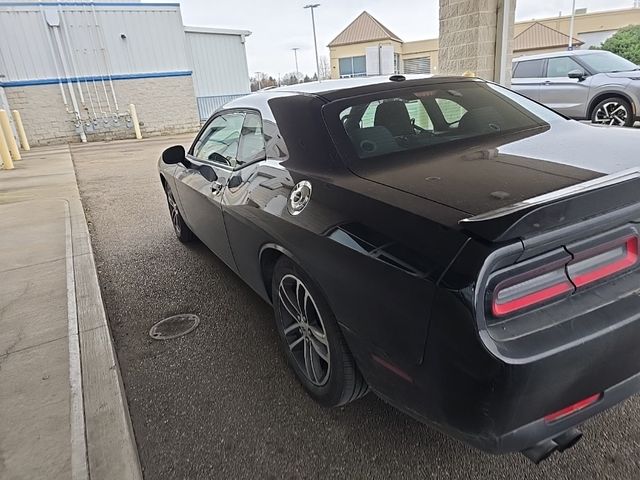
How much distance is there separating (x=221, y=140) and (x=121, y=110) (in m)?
19.0

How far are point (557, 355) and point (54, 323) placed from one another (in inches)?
122

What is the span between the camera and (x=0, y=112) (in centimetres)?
1190

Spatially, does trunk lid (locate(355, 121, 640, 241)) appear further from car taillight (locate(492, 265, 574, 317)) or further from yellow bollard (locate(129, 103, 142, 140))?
yellow bollard (locate(129, 103, 142, 140))

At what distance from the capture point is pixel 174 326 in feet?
10.5

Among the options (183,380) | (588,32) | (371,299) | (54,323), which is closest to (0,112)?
(54,323)

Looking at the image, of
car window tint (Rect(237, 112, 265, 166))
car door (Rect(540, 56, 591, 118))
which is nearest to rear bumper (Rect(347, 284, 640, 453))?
car window tint (Rect(237, 112, 265, 166))

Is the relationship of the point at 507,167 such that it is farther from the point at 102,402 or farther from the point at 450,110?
the point at 102,402

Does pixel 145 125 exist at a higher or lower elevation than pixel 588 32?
lower

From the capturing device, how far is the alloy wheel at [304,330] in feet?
6.99

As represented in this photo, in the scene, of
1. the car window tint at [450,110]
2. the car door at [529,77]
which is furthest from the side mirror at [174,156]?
the car door at [529,77]

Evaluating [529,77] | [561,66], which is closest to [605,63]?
[561,66]

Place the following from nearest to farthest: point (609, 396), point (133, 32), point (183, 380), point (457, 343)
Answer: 1. point (457, 343)
2. point (609, 396)
3. point (183, 380)
4. point (133, 32)

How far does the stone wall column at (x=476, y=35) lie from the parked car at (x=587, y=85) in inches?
54.9

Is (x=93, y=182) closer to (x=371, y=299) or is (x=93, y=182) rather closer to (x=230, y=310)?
(x=230, y=310)
